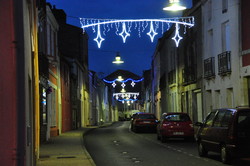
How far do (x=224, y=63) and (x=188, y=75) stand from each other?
10068 millimetres

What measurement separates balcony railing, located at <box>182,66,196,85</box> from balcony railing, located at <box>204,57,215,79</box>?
12.8 ft

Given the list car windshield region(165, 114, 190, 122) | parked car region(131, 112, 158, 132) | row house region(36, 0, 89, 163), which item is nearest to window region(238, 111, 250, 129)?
row house region(36, 0, 89, 163)

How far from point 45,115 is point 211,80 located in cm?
1063

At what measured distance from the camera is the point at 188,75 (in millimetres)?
37156

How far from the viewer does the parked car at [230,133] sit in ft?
43.7

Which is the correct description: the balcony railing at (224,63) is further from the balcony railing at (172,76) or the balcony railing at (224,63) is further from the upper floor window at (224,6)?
the balcony railing at (172,76)

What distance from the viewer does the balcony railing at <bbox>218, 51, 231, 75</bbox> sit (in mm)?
26391

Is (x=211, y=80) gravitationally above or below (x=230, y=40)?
below

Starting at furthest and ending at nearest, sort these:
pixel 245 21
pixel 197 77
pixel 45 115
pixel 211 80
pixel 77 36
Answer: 1. pixel 77 36
2. pixel 197 77
3. pixel 211 80
4. pixel 45 115
5. pixel 245 21

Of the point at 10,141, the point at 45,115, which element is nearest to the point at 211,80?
the point at 45,115

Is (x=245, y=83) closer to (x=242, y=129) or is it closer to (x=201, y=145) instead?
(x=201, y=145)

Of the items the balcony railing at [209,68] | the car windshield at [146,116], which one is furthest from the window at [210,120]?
the car windshield at [146,116]

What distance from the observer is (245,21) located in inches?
946

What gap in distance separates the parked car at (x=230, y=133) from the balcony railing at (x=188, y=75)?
19.8 meters
